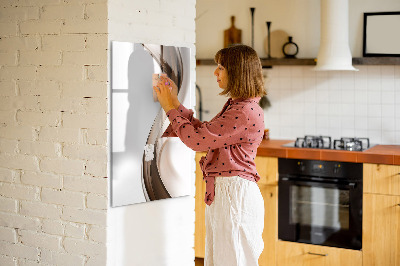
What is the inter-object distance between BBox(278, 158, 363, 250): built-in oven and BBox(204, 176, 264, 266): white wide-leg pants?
4.54ft

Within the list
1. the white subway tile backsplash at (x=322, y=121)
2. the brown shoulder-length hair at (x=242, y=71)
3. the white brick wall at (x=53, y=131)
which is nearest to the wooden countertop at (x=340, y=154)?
the white subway tile backsplash at (x=322, y=121)

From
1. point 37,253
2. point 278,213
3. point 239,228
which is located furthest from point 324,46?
point 37,253

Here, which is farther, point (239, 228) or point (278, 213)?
point (278, 213)

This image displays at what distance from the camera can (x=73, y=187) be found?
9.46ft

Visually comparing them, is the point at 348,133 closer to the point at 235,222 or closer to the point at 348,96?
the point at 348,96

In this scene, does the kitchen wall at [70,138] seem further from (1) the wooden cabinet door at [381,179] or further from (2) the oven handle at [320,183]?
(1) the wooden cabinet door at [381,179]

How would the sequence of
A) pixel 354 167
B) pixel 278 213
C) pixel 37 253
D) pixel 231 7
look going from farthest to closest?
pixel 231 7, pixel 278 213, pixel 354 167, pixel 37 253

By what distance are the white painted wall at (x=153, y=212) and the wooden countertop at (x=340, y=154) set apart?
109cm

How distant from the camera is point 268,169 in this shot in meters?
4.18

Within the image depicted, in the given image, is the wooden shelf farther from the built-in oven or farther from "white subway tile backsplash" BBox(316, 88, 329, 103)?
the built-in oven

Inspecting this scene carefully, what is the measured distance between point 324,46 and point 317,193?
3.61ft

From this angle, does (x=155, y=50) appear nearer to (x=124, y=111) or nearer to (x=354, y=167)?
(x=124, y=111)

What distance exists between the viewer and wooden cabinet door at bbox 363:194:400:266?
12.4 feet

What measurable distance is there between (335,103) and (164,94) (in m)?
2.13
